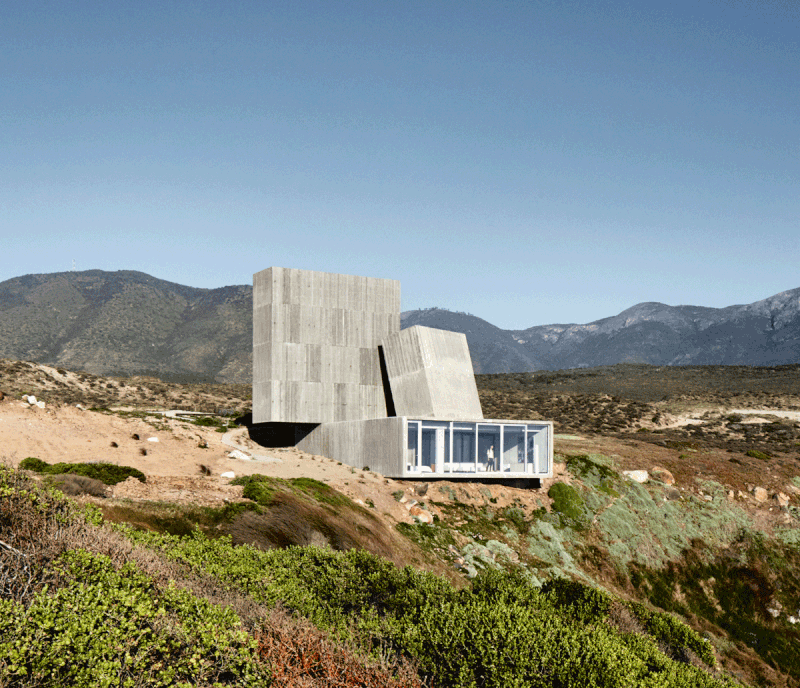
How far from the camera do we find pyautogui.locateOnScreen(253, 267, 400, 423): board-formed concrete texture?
116ft

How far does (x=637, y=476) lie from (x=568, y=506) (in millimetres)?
6665

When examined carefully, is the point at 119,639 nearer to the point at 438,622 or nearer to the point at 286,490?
the point at 438,622

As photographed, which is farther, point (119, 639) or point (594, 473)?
point (594, 473)

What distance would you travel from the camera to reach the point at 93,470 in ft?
69.3

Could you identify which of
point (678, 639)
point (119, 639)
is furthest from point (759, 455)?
point (119, 639)

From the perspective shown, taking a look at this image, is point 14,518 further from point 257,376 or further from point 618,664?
point 257,376

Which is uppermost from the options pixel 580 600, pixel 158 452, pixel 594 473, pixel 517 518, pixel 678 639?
pixel 158 452

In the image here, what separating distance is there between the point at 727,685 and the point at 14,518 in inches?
464

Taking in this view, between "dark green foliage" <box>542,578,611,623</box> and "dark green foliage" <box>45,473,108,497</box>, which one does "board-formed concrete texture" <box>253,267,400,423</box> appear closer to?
"dark green foliage" <box>45,473,108,497</box>

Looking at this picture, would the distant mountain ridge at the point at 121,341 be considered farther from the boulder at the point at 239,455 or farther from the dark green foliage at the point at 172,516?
the dark green foliage at the point at 172,516

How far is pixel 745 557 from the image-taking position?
32.5m

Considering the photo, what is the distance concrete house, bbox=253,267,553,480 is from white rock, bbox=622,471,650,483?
585cm

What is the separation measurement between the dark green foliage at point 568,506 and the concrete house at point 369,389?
3.50 feet

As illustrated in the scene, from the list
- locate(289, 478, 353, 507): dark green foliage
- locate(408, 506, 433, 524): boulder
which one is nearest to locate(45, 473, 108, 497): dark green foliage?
locate(289, 478, 353, 507): dark green foliage
